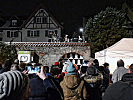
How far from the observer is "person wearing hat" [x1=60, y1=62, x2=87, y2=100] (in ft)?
15.9

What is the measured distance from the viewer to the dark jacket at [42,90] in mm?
3863

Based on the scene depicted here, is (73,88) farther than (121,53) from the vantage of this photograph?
No

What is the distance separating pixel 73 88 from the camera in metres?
4.90

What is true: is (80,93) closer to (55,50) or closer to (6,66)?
(6,66)

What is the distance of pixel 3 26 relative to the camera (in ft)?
118

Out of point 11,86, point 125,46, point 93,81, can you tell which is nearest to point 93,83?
point 93,81

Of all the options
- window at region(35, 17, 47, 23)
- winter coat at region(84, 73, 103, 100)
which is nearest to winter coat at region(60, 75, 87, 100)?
winter coat at region(84, 73, 103, 100)

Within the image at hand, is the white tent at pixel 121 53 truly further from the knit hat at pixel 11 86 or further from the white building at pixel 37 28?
the white building at pixel 37 28

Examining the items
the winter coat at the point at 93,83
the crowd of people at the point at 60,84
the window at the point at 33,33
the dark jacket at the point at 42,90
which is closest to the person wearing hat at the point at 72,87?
the crowd of people at the point at 60,84

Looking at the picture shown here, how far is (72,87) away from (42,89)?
1127 millimetres

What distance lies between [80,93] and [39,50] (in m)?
24.4

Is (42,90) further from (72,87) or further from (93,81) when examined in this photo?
(93,81)

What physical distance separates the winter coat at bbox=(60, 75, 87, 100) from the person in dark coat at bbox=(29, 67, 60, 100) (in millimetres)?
877

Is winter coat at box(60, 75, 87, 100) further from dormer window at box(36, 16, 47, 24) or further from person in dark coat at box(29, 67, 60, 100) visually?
dormer window at box(36, 16, 47, 24)
